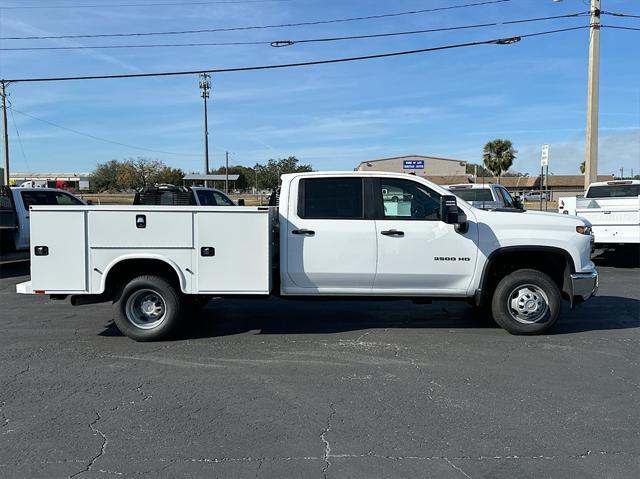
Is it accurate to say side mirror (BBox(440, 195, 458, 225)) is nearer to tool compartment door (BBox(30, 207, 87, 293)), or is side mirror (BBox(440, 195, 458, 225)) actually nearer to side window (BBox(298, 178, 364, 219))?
Answer: side window (BBox(298, 178, 364, 219))

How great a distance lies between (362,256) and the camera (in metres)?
6.79

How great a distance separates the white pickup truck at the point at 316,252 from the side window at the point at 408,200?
0.04 feet

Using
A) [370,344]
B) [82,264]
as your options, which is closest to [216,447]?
[370,344]

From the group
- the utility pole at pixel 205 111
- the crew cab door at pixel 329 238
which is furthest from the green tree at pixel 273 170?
the crew cab door at pixel 329 238

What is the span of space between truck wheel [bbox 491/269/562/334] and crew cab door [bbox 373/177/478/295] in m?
0.51

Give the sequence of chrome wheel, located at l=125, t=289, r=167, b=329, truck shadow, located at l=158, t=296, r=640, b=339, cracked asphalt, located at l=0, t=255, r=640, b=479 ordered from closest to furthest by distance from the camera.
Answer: cracked asphalt, located at l=0, t=255, r=640, b=479 → chrome wheel, located at l=125, t=289, r=167, b=329 → truck shadow, located at l=158, t=296, r=640, b=339

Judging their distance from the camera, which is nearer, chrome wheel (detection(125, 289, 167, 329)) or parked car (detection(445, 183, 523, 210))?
chrome wheel (detection(125, 289, 167, 329))

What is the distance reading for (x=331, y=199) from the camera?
273 inches

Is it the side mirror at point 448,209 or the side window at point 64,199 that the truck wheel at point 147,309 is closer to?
the side mirror at point 448,209

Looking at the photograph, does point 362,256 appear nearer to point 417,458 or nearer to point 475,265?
point 475,265

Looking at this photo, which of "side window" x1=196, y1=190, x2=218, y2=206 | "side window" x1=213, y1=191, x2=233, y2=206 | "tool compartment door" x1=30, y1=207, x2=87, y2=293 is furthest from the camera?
"side window" x1=213, y1=191, x2=233, y2=206

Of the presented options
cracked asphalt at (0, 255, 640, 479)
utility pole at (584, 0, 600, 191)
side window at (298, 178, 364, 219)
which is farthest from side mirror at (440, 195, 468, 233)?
utility pole at (584, 0, 600, 191)

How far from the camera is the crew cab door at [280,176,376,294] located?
22.3 feet

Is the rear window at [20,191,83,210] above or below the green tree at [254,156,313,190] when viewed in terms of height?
below
